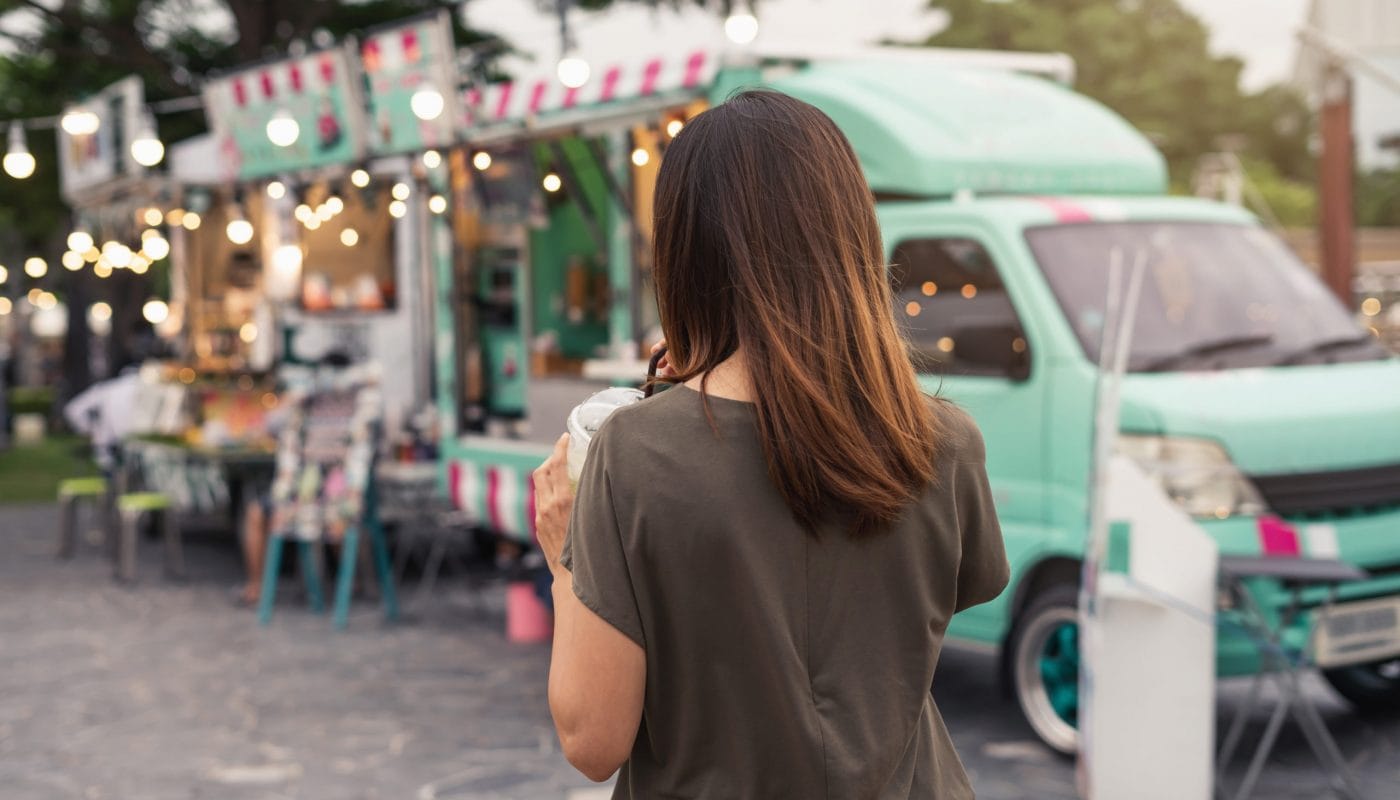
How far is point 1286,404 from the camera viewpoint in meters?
5.49

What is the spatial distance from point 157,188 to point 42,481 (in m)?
8.54

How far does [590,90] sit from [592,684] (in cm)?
659

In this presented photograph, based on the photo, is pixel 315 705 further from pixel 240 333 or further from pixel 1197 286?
pixel 240 333

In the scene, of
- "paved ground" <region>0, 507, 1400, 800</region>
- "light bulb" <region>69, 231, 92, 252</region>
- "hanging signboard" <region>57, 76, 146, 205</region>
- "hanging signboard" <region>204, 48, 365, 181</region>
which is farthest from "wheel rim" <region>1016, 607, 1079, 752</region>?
"light bulb" <region>69, 231, 92, 252</region>

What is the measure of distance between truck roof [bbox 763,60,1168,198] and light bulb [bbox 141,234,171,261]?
8889 millimetres

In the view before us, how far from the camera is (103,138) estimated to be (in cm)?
1312

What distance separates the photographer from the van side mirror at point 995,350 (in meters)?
5.95

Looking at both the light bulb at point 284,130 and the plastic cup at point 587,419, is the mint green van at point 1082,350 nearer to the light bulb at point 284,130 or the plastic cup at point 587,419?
the plastic cup at point 587,419

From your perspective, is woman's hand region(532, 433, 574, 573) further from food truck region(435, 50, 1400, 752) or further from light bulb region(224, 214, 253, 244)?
light bulb region(224, 214, 253, 244)

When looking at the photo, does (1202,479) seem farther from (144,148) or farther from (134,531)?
(144,148)

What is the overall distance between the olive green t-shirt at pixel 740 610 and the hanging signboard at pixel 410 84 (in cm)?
778

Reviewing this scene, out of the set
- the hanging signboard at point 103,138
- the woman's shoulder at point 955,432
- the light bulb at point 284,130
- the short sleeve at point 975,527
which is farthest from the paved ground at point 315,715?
the hanging signboard at point 103,138

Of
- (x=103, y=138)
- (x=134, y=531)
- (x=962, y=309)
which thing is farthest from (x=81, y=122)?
(x=962, y=309)

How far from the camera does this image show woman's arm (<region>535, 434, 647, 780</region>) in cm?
166
